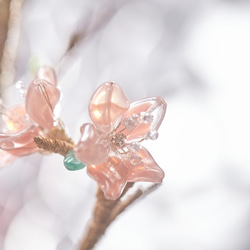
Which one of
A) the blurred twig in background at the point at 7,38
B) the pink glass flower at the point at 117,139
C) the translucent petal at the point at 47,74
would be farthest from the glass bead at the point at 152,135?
the blurred twig in background at the point at 7,38

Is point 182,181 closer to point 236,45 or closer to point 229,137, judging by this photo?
point 229,137

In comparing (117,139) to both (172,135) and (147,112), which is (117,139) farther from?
(172,135)

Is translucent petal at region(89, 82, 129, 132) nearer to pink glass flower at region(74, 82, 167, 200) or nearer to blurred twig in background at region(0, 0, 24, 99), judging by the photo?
pink glass flower at region(74, 82, 167, 200)

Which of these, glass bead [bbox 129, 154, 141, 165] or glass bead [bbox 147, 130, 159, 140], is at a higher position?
glass bead [bbox 147, 130, 159, 140]

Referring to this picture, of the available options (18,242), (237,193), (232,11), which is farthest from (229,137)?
(18,242)

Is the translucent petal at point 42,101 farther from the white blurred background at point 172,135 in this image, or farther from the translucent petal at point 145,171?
the white blurred background at point 172,135

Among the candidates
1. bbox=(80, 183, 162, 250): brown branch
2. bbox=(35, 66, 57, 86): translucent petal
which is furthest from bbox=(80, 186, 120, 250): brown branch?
bbox=(35, 66, 57, 86): translucent petal
